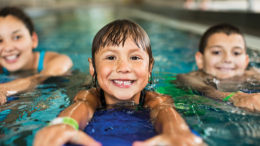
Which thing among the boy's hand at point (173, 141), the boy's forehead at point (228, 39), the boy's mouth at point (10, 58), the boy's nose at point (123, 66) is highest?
the boy's forehead at point (228, 39)

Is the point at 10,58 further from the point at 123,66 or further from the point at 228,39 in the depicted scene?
the point at 228,39

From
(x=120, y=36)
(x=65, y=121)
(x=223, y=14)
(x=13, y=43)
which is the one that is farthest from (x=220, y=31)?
(x=223, y=14)

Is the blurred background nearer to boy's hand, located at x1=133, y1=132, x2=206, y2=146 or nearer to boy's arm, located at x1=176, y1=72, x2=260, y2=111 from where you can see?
boy's arm, located at x1=176, y1=72, x2=260, y2=111

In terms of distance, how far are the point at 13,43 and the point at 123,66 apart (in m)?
1.91

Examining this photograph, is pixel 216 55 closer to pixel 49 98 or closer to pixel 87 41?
pixel 49 98

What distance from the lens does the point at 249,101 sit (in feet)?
6.61

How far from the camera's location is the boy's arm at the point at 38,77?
Result: 8.93 feet

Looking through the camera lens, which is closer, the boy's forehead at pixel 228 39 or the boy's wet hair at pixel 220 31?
the boy's forehead at pixel 228 39

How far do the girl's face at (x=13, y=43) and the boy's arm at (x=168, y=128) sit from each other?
6.56 feet

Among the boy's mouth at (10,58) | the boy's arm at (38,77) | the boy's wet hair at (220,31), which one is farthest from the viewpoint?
the boy's mouth at (10,58)

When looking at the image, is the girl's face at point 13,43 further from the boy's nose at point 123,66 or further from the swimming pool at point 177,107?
the boy's nose at point 123,66

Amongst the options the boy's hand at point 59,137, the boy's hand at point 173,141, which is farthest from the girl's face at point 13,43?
the boy's hand at point 173,141

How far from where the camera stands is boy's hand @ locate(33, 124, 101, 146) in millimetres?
1334

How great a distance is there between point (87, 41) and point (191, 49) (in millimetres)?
2866
